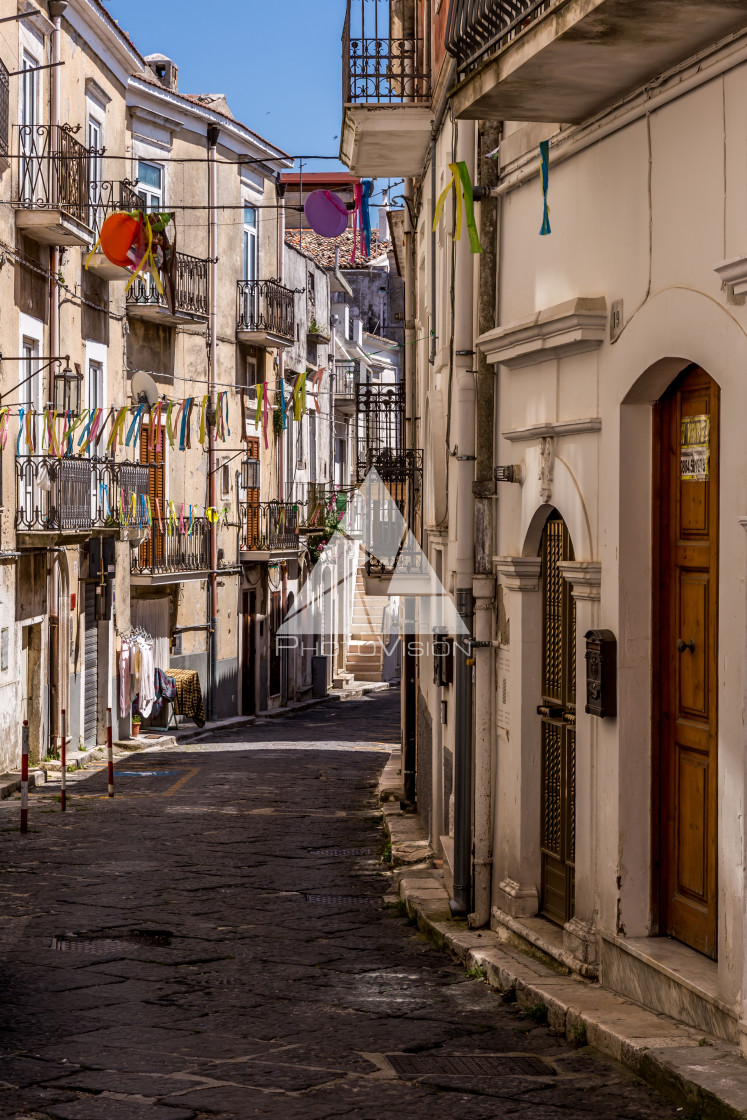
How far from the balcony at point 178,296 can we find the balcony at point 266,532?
5.26 metres

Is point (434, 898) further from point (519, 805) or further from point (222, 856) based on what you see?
point (222, 856)

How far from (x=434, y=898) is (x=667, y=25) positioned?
6.25 metres

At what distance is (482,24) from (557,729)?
3885 millimetres

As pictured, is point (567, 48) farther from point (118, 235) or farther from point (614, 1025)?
point (118, 235)

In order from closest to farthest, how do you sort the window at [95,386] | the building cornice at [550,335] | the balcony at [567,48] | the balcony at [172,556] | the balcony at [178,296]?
the balcony at [567,48]
the building cornice at [550,335]
the window at [95,386]
the balcony at [178,296]
the balcony at [172,556]

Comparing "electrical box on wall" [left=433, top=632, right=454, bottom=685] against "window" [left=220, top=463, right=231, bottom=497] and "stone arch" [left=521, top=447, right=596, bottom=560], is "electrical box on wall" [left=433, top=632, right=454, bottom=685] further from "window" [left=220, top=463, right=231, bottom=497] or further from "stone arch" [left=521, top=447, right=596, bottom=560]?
"window" [left=220, top=463, right=231, bottom=497]

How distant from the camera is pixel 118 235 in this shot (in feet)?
52.3

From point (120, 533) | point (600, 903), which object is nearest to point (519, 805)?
point (600, 903)

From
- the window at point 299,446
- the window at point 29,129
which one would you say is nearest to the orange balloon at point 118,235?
the window at point 29,129

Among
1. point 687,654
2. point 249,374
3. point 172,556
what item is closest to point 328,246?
point 249,374

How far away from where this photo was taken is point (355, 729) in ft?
95.2

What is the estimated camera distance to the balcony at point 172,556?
25.8m

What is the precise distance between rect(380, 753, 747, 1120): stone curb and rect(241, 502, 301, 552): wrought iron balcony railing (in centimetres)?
2239

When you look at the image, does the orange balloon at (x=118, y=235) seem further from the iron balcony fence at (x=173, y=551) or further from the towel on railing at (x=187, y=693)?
the towel on railing at (x=187, y=693)
